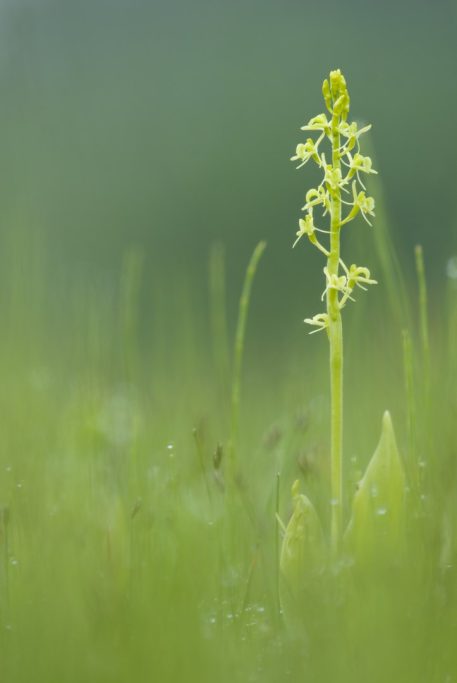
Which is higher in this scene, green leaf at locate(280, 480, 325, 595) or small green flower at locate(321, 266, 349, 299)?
small green flower at locate(321, 266, 349, 299)

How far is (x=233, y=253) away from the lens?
766 inches

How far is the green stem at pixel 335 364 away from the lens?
5.66ft

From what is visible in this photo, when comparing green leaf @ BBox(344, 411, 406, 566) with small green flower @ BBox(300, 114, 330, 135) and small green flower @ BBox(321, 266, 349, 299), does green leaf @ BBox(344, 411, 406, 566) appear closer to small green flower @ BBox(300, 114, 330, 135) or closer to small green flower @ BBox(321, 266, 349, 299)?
small green flower @ BBox(321, 266, 349, 299)

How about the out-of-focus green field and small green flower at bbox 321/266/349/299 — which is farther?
small green flower at bbox 321/266/349/299

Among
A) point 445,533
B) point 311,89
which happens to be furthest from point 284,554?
point 311,89

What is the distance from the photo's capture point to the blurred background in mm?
17891

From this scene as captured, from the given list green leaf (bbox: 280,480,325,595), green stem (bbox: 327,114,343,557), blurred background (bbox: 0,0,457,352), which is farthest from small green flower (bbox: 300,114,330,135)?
blurred background (bbox: 0,0,457,352)

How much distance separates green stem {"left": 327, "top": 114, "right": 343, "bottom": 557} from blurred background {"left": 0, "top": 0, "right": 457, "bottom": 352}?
1041cm

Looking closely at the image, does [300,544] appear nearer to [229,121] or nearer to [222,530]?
[222,530]

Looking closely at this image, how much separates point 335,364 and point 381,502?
266 millimetres

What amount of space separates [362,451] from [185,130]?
905 inches

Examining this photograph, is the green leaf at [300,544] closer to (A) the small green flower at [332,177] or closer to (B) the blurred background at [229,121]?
(A) the small green flower at [332,177]

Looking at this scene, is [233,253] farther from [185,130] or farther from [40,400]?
[40,400]

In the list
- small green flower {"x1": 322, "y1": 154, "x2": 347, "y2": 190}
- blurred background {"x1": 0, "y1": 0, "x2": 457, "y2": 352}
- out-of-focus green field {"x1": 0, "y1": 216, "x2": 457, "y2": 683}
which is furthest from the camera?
blurred background {"x1": 0, "y1": 0, "x2": 457, "y2": 352}
